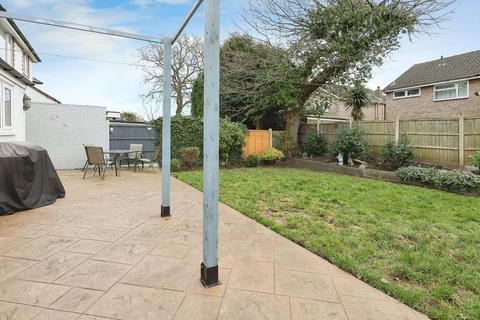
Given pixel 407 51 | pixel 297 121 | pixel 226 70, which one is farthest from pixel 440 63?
pixel 226 70

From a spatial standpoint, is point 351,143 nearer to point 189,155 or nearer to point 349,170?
point 349,170

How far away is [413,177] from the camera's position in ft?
23.0

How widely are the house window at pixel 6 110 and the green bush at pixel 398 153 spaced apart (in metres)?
10.0

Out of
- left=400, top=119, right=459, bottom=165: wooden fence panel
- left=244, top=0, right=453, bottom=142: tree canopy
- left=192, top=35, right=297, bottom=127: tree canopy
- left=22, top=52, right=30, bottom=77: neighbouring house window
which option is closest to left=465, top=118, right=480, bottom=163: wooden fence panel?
left=400, top=119, right=459, bottom=165: wooden fence panel

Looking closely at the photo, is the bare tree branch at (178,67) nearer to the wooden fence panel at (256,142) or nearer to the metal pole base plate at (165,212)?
the wooden fence panel at (256,142)

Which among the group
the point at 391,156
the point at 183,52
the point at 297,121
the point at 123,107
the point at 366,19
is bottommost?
the point at 391,156

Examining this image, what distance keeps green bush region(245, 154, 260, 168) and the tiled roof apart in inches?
467

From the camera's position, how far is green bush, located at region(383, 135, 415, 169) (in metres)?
8.15

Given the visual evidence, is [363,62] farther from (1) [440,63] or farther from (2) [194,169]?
(1) [440,63]

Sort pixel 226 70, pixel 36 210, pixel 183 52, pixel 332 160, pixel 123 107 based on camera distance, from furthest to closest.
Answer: pixel 123 107, pixel 183 52, pixel 226 70, pixel 332 160, pixel 36 210

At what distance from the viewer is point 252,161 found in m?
11.2

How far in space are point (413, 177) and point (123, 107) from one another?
20.1 m

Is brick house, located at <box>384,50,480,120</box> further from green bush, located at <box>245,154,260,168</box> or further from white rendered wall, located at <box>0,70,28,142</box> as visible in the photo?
white rendered wall, located at <box>0,70,28,142</box>

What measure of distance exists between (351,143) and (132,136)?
8030 mm
